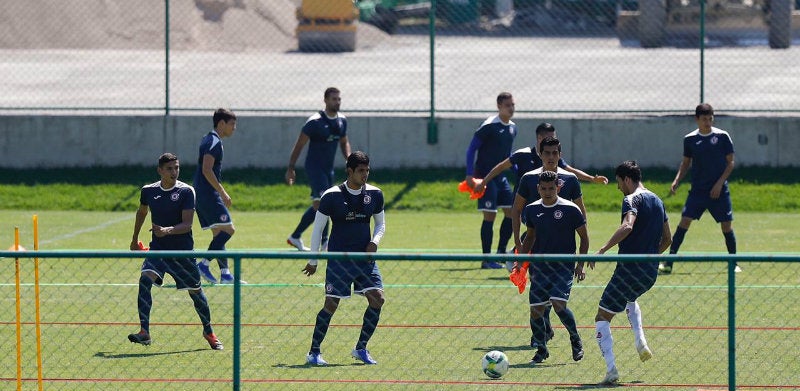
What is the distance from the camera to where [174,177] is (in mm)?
12555

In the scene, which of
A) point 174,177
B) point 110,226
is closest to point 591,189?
point 110,226

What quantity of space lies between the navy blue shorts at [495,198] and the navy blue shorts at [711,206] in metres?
2.12

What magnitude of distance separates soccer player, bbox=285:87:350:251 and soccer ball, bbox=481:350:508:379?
21.3ft

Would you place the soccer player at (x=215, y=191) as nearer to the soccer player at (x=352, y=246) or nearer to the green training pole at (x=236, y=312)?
the soccer player at (x=352, y=246)

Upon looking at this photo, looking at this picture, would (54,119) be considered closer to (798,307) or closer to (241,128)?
(241,128)

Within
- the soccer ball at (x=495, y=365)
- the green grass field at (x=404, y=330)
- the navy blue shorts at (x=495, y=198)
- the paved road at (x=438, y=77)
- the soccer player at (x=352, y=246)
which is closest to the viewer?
the soccer ball at (x=495, y=365)

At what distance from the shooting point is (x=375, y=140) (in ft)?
73.5

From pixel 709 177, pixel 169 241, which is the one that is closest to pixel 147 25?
pixel 709 177

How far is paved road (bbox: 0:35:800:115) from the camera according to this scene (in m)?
25.8

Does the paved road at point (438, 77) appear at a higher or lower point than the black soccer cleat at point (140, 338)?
higher

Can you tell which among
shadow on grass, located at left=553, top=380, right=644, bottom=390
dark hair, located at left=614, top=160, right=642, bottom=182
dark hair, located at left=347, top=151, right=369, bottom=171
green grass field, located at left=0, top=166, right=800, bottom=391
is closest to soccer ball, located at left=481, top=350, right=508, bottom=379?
green grass field, located at left=0, top=166, right=800, bottom=391

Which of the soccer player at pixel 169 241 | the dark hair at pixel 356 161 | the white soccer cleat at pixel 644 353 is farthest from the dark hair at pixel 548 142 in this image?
the soccer player at pixel 169 241

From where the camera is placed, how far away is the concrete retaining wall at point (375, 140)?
22.0 m

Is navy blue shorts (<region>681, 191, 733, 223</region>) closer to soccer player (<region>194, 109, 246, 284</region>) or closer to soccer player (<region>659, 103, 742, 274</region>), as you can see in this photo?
soccer player (<region>659, 103, 742, 274</region>)
